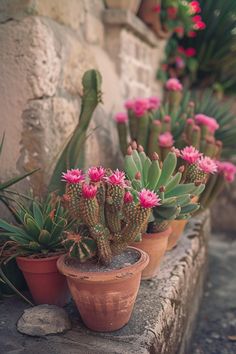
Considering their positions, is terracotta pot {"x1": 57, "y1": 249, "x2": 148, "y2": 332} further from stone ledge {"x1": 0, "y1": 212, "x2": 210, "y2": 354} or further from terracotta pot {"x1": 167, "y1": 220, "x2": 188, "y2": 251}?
terracotta pot {"x1": 167, "y1": 220, "x2": 188, "y2": 251}

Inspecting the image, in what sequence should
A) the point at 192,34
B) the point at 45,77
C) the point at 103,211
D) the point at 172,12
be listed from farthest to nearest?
the point at 192,34 → the point at 172,12 → the point at 45,77 → the point at 103,211

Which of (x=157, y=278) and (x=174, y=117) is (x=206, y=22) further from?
(x=157, y=278)

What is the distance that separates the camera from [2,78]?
179 centimetres

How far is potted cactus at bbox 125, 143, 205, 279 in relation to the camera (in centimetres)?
157

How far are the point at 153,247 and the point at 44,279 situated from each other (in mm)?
474

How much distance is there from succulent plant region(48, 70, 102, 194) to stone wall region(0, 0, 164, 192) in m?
0.07

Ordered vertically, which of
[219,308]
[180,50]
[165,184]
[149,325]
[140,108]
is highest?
[180,50]

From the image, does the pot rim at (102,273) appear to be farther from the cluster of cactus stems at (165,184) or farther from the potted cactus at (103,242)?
the cluster of cactus stems at (165,184)

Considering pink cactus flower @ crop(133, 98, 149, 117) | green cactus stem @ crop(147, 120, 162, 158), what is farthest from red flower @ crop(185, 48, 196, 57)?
green cactus stem @ crop(147, 120, 162, 158)

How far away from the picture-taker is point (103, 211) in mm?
1393

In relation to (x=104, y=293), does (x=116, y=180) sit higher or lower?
higher

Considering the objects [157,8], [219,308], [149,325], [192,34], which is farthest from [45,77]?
[192,34]

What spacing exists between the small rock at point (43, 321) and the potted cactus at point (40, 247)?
0.33 feet

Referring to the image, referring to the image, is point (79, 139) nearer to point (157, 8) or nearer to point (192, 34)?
point (157, 8)
